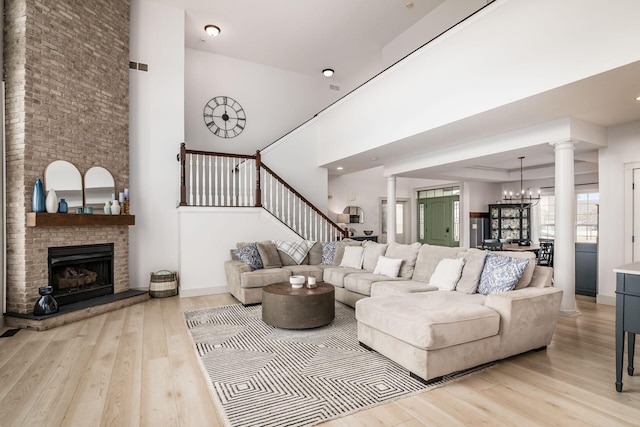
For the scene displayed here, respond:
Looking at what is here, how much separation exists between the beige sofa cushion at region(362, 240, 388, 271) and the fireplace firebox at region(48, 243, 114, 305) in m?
4.01

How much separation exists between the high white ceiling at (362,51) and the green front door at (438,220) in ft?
6.87

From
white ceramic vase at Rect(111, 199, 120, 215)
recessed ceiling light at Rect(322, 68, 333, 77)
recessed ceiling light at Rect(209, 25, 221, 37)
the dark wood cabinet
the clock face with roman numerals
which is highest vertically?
recessed ceiling light at Rect(322, 68, 333, 77)

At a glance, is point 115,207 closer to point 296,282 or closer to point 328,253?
point 296,282

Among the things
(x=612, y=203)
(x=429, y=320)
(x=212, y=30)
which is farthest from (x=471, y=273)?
(x=212, y=30)

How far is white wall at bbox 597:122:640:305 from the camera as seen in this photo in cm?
506

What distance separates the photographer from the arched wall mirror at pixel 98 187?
499cm

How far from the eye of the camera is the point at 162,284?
18.6 ft

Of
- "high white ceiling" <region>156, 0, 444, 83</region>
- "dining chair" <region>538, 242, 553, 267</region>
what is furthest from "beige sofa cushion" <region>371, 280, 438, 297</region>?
"high white ceiling" <region>156, 0, 444, 83</region>

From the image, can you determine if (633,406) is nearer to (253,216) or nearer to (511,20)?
(511,20)

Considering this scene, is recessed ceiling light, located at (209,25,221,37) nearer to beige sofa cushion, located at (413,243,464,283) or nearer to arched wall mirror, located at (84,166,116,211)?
arched wall mirror, located at (84,166,116,211)

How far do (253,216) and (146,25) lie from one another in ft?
12.9

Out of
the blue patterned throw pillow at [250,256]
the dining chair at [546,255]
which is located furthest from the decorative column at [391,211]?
the blue patterned throw pillow at [250,256]

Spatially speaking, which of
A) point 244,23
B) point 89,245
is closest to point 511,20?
point 244,23

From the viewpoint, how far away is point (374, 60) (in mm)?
8945
